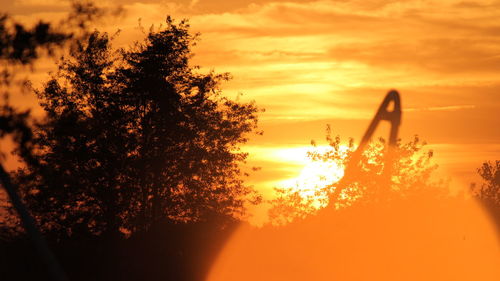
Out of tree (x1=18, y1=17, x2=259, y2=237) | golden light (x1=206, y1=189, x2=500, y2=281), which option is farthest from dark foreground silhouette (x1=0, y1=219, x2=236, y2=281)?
Answer: tree (x1=18, y1=17, x2=259, y2=237)

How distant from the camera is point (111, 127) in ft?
160

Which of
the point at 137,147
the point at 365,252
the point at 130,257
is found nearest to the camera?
the point at 130,257

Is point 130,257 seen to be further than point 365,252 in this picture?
No

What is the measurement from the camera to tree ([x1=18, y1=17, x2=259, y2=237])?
48225 millimetres

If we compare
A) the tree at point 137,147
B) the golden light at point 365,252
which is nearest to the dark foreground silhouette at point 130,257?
the golden light at point 365,252

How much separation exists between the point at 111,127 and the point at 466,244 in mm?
22992

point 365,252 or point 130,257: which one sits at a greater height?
point 130,257

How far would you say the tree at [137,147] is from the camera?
4822 cm

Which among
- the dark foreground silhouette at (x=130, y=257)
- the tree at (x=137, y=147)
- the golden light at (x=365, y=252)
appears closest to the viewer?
the dark foreground silhouette at (x=130, y=257)

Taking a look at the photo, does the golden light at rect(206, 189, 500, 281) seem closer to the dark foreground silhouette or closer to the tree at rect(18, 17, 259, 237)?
the dark foreground silhouette

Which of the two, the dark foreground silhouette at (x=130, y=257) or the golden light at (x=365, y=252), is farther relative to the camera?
the golden light at (x=365, y=252)

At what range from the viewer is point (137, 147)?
162 ft

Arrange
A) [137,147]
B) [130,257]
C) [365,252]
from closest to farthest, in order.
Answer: [130,257]
[365,252]
[137,147]

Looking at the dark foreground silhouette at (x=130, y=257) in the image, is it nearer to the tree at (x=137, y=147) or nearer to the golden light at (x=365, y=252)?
the golden light at (x=365, y=252)
